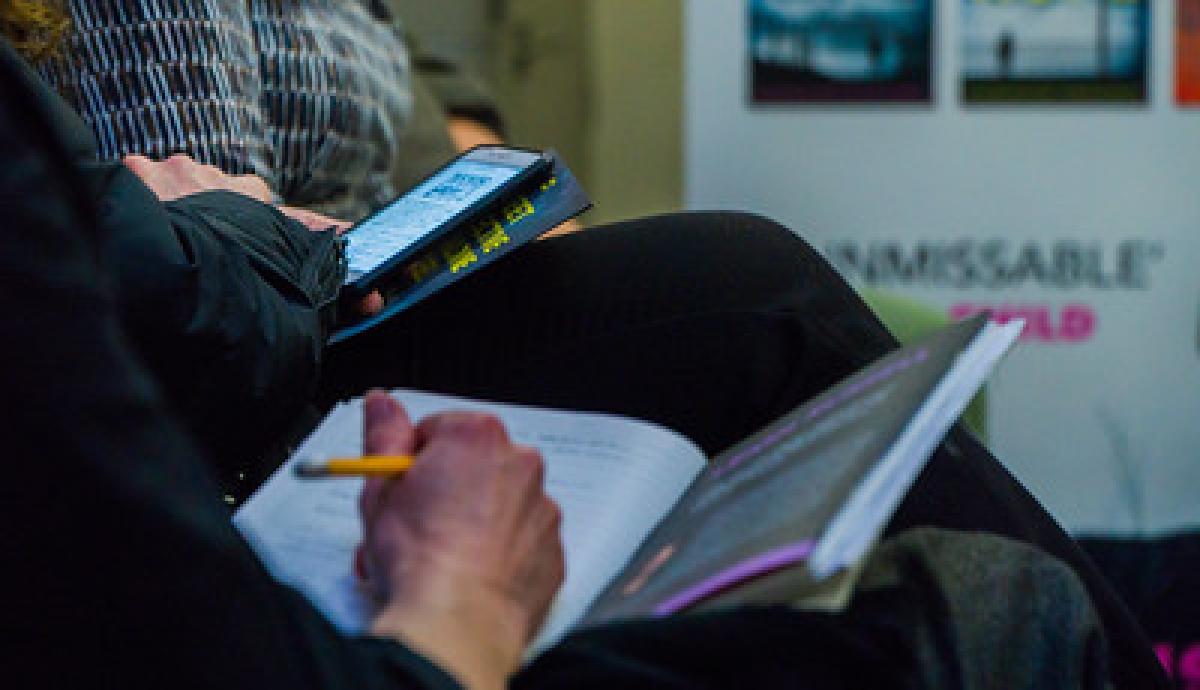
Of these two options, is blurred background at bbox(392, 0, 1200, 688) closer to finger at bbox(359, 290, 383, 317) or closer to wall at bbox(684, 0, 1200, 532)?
wall at bbox(684, 0, 1200, 532)

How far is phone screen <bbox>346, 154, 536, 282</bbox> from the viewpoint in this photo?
922mm

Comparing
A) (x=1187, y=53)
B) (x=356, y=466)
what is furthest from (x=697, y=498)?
(x=1187, y=53)

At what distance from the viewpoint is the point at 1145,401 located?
2279mm

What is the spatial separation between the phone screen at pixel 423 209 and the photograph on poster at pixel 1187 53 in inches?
58.5

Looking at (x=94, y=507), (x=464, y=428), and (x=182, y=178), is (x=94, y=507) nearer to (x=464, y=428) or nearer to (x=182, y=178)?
(x=464, y=428)

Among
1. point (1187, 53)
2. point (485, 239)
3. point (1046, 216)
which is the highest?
point (1187, 53)

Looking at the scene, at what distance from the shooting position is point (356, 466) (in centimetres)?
57

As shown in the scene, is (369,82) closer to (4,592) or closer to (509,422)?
(509,422)

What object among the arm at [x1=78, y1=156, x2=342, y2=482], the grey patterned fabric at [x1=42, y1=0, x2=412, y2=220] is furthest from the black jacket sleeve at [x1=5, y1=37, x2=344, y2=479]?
the grey patterned fabric at [x1=42, y1=0, x2=412, y2=220]

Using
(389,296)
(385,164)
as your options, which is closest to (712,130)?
(385,164)

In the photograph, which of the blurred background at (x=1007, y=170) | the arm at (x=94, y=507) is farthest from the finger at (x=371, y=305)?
the blurred background at (x=1007, y=170)

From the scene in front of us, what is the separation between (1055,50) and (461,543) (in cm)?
183

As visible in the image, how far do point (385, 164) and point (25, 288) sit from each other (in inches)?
36.6

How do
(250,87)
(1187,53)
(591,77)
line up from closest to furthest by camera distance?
(250,87), (1187,53), (591,77)
